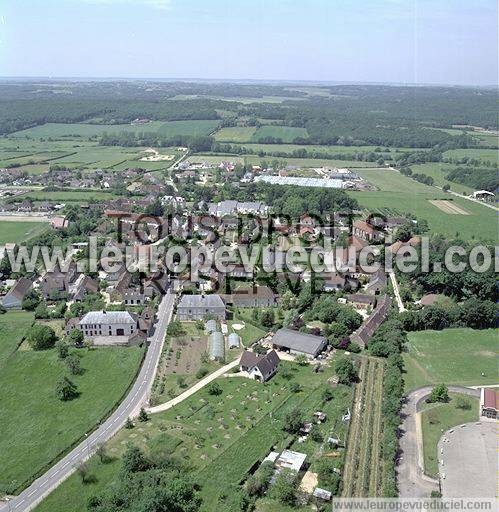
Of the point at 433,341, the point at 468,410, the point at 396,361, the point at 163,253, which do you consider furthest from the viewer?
the point at 163,253

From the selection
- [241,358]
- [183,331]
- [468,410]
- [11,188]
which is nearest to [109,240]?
[183,331]

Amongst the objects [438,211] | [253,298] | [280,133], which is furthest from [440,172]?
[253,298]

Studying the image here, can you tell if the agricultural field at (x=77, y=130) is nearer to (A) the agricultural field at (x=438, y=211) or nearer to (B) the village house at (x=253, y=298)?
(A) the agricultural field at (x=438, y=211)

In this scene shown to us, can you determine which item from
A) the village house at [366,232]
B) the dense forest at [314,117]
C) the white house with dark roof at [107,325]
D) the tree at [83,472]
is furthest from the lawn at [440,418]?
the dense forest at [314,117]

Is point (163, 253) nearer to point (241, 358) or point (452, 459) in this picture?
point (241, 358)

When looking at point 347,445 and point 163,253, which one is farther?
point 163,253
